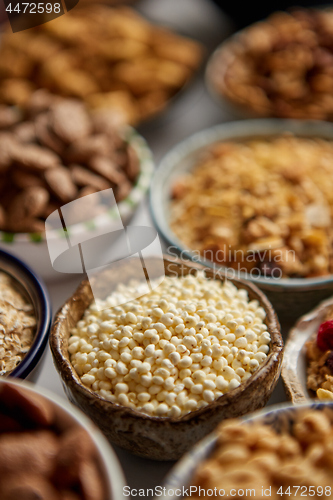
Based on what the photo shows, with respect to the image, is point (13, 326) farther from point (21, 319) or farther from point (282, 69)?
point (282, 69)

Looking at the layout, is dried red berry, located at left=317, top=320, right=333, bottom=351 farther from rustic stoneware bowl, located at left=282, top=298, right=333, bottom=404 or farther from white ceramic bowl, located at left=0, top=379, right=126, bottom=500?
white ceramic bowl, located at left=0, top=379, right=126, bottom=500

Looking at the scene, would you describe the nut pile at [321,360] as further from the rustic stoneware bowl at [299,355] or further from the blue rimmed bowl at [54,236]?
the blue rimmed bowl at [54,236]

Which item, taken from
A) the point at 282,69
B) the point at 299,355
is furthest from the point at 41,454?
the point at 282,69

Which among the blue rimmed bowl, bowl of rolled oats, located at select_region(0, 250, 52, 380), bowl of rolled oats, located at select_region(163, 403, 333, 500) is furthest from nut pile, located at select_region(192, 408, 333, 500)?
the blue rimmed bowl

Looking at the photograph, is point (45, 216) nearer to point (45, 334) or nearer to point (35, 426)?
point (45, 334)

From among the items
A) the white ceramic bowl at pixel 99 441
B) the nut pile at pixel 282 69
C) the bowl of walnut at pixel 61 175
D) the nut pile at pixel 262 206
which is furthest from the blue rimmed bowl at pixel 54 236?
the nut pile at pixel 282 69

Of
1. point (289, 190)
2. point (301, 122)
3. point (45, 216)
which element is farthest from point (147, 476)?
point (301, 122)

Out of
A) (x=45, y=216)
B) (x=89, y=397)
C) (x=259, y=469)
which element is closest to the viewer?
(x=259, y=469)
